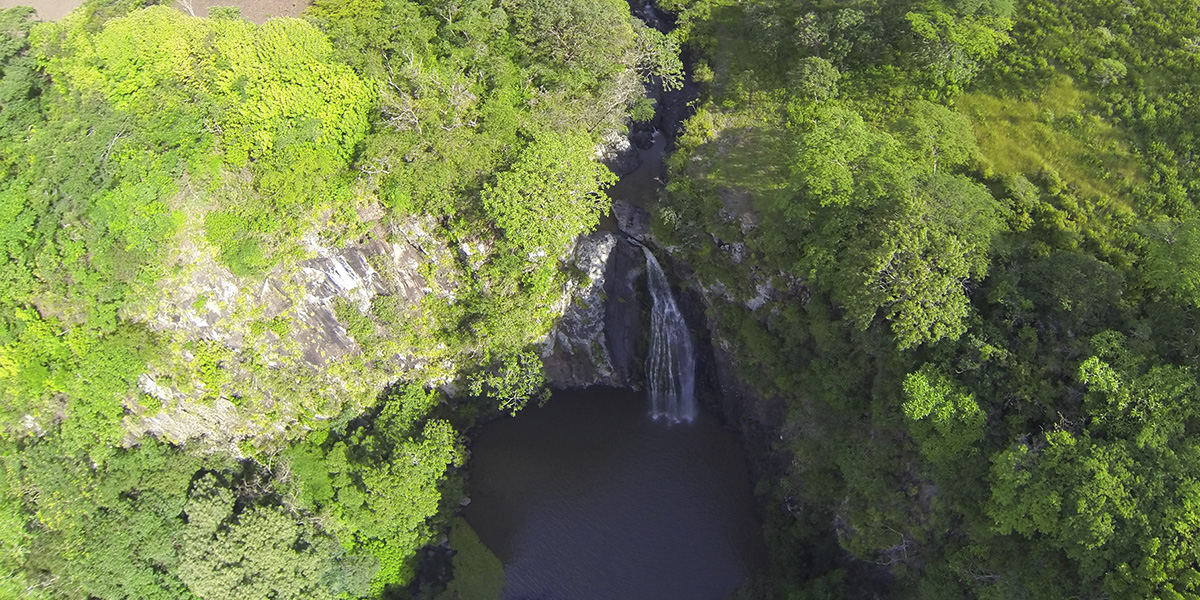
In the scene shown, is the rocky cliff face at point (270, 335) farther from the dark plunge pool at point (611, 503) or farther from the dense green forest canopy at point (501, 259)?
the dark plunge pool at point (611, 503)

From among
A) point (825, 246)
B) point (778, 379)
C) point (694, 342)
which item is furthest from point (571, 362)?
point (825, 246)

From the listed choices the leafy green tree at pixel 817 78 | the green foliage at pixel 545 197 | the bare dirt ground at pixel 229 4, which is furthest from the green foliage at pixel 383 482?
the leafy green tree at pixel 817 78

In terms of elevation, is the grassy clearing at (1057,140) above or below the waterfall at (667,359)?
above

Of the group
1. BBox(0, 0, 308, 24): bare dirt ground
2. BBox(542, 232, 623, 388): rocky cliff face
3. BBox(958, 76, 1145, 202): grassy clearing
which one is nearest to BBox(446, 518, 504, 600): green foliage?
BBox(542, 232, 623, 388): rocky cliff face

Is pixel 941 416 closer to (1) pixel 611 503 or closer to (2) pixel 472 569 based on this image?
(1) pixel 611 503

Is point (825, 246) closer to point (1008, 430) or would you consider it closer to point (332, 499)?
point (1008, 430)

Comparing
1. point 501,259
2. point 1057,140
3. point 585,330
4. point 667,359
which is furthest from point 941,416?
point 501,259
